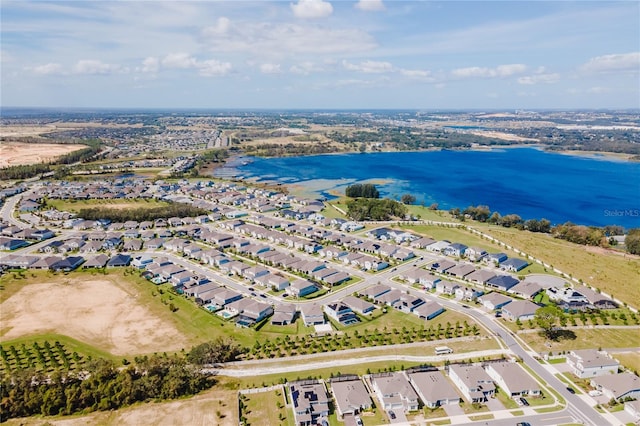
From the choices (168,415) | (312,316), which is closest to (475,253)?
(312,316)

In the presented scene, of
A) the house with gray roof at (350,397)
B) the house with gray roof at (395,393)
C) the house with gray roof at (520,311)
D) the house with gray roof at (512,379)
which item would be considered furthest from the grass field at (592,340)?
the house with gray roof at (350,397)

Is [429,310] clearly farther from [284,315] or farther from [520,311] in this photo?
[284,315]

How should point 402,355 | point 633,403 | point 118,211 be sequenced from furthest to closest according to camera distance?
1. point 118,211
2. point 402,355
3. point 633,403

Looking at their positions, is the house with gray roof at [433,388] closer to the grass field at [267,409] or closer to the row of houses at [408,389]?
the row of houses at [408,389]

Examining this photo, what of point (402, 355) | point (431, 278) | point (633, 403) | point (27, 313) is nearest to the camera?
point (633, 403)

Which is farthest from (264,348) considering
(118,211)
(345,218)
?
(118,211)

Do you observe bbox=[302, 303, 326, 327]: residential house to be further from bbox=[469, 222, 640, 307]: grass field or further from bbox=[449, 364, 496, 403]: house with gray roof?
bbox=[469, 222, 640, 307]: grass field

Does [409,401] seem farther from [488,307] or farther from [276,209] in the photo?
[276,209]
